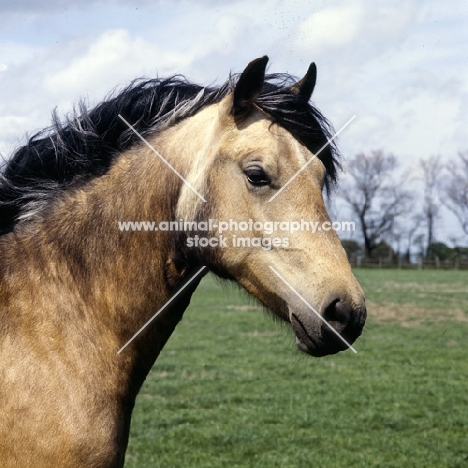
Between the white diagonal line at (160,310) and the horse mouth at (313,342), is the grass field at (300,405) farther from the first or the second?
the white diagonal line at (160,310)

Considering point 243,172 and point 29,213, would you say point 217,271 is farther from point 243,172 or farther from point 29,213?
point 29,213

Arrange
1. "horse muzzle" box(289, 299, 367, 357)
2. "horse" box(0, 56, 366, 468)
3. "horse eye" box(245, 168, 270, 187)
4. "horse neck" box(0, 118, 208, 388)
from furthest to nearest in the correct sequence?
"horse neck" box(0, 118, 208, 388) → "horse eye" box(245, 168, 270, 187) → "horse" box(0, 56, 366, 468) → "horse muzzle" box(289, 299, 367, 357)

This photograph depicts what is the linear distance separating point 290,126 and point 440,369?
34.9 ft

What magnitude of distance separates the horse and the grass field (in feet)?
2.12

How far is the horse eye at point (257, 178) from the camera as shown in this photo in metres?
3.24

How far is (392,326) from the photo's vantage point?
62.2ft

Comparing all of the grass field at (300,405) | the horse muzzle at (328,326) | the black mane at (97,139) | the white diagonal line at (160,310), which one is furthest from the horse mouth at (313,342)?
Answer: the black mane at (97,139)

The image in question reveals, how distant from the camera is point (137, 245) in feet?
11.5

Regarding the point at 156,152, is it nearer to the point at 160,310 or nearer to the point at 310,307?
the point at 160,310

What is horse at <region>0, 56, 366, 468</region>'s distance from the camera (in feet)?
10.2

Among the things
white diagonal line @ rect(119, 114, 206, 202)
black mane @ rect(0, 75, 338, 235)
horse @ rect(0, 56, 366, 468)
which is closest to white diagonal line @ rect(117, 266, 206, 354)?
horse @ rect(0, 56, 366, 468)

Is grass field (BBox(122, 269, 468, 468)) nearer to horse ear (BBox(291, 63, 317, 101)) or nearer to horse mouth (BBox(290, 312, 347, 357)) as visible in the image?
horse mouth (BBox(290, 312, 347, 357))

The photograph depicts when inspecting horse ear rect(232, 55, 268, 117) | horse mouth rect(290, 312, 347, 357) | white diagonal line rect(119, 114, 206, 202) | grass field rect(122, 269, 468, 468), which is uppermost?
horse ear rect(232, 55, 268, 117)

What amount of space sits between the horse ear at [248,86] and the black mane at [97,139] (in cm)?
19
